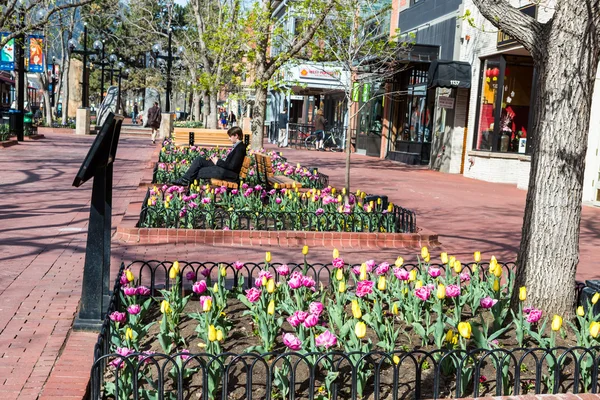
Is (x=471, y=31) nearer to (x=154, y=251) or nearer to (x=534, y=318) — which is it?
(x=154, y=251)

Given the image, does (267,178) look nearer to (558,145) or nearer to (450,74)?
(558,145)

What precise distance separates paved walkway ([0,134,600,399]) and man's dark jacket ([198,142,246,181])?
1177mm

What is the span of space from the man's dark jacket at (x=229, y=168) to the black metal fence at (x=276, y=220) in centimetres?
248

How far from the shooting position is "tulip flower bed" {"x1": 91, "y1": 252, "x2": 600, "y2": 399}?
3652 millimetres

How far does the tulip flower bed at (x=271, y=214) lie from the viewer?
9.00 metres

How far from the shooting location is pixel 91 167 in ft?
15.0

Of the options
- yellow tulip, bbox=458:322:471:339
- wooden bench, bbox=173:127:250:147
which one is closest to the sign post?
yellow tulip, bbox=458:322:471:339

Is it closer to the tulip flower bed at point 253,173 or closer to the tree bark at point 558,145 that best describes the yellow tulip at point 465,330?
the tree bark at point 558,145

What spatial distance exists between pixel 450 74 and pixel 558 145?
58.7 feet

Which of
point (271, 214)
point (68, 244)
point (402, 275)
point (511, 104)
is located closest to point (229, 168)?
point (271, 214)

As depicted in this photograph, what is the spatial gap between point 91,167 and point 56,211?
666cm

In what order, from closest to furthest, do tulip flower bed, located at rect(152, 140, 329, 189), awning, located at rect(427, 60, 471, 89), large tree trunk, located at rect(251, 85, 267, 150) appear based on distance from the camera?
1. tulip flower bed, located at rect(152, 140, 329, 189)
2. large tree trunk, located at rect(251, 85, 267, 150)
3. awning, located at rect(427, 60, 471, 89)

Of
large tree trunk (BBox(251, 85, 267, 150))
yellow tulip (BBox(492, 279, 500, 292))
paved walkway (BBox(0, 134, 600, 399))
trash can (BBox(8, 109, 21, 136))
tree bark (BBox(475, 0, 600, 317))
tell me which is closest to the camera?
paved walkway (BBox(0, 134, 600, 399))

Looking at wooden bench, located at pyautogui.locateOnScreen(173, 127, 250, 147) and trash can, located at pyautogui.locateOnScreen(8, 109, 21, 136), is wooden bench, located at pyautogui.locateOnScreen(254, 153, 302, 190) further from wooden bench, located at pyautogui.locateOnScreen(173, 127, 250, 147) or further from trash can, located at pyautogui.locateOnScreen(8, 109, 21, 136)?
trash can, located at pyautogui.locateOnScreen(8, 109, 21, 136)
